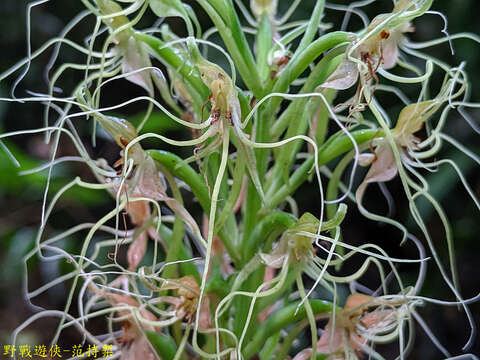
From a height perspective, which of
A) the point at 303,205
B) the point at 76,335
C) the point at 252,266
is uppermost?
the point at 252,266

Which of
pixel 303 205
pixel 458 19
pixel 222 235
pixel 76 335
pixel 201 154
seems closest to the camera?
pixel 201 154

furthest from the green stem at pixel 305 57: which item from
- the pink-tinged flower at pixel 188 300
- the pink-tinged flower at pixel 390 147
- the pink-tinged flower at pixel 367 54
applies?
the pink-tinged flower at pixel 188 300

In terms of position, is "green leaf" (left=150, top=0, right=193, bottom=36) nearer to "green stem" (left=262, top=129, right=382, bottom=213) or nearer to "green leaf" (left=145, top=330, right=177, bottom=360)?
"green stem" (left=262, top=129, right=382, bottom=213)

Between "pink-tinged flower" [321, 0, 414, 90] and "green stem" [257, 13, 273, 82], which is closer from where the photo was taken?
"pink-tinged flower" [321, 0, 414, 90]

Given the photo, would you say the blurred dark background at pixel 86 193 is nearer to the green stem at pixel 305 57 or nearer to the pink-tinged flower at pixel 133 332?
the pink-tinged flower at pixel 133 332

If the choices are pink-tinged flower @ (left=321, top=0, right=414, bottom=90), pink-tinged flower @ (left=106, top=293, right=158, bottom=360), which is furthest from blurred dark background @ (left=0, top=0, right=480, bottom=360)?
pink-tinged flower @ (left=321, top=0, right=414, bottom=90)

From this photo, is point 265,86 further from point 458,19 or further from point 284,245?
point 458,19

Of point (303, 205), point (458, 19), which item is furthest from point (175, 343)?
point (458, 19)

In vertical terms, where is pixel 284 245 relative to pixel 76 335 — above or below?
above

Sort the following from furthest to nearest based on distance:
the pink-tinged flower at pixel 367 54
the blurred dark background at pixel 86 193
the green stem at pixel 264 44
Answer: the blurred dark background at pixel 86 193
the green stem at pixel 264 44
the pink-tinged flower at pixel 367 54
